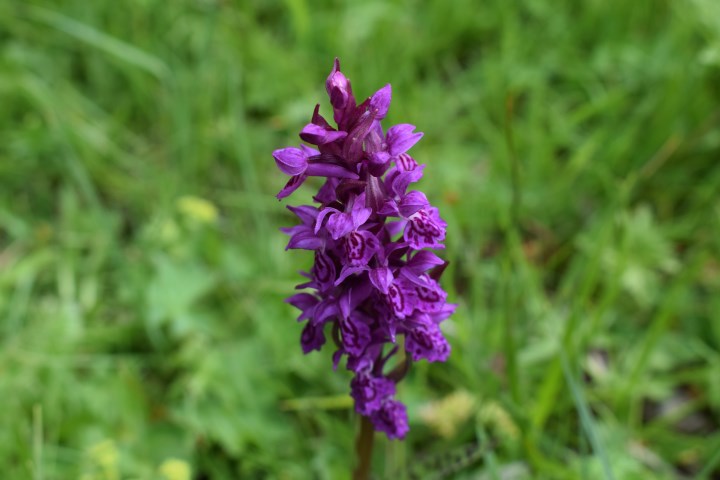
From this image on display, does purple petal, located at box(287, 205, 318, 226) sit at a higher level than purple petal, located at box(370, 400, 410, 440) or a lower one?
higher

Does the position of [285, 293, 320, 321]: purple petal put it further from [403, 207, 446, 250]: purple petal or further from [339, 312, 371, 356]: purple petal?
[403, 207, 446, 250]: purple petal

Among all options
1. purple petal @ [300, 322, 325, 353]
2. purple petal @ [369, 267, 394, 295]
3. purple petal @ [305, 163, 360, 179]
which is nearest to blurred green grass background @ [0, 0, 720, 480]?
purple petal @ [300, 322, 325, 353]

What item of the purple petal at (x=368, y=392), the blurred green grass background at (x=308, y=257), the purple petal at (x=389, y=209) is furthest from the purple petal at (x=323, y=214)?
the blurred green grass background at (x=308, y=257)

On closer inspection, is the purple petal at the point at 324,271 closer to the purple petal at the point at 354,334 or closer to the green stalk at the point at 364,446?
the purple petal at the point at 354,334

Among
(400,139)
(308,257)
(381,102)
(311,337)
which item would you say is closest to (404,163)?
(400,139)

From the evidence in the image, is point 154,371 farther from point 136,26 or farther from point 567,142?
point 567,142

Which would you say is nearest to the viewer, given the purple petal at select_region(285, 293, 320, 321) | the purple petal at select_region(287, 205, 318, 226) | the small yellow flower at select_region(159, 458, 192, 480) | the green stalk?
the purple petal at select_region(287, 205, 318, 226)

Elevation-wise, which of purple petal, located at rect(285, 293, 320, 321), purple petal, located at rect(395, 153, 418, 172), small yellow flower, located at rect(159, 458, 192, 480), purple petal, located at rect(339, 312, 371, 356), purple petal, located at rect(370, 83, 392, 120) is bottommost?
small yellow flower, located at rect(159, 458, 192, 480)
